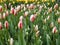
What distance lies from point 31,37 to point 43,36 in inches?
6.5

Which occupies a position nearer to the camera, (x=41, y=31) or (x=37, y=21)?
(x=41, y=31)

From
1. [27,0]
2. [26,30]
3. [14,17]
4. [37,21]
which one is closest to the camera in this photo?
[26,30]

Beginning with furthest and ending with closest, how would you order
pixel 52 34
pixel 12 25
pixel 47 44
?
1. pixel 12 25
2. pixel 52 34
3. pixel 47 44

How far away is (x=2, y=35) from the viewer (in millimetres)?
3330

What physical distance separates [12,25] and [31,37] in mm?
595

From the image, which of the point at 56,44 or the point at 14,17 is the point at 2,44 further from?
the point at 14,17

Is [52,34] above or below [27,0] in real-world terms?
below

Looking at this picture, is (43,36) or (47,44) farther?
(43,36)

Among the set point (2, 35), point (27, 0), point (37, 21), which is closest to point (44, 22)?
point (37, 21)

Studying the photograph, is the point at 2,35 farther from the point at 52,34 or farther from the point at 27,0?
the point at 27,0

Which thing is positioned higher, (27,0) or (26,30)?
(27,0)

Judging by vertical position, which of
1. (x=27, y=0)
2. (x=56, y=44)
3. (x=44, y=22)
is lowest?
(x=56, y=44)

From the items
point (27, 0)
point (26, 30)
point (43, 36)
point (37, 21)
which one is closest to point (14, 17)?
point (37, 21)

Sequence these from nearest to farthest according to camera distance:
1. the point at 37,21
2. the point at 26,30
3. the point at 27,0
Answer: the point at 26,30
the point at 37,21
the point at 27,0
